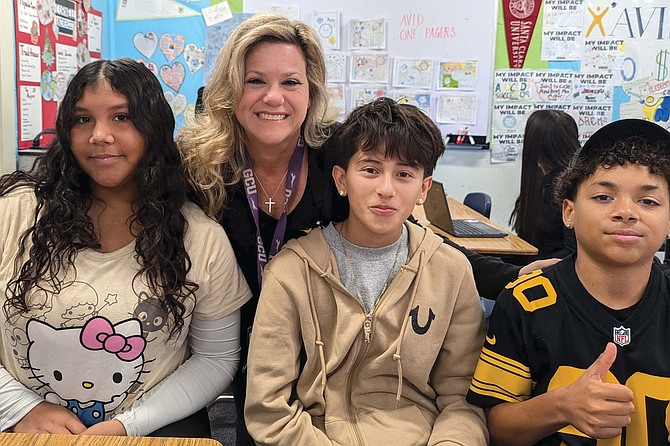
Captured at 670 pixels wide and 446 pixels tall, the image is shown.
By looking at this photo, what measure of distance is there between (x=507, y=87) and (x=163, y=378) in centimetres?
380

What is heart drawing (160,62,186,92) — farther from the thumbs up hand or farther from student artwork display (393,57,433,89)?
the thumbs up hand

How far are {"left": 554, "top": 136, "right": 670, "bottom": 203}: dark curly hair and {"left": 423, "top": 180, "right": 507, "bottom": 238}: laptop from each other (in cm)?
156

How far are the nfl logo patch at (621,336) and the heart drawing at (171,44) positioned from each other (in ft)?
13.1

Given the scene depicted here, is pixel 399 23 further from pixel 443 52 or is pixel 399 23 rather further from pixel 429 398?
pixel 429 398

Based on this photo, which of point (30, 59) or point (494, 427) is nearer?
point (494, 427)

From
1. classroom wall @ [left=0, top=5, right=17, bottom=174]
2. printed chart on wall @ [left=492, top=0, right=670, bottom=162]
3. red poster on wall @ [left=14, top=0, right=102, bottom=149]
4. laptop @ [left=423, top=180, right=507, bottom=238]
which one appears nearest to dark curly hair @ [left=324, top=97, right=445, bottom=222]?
laptop @ [left=423, top=180, right=507, bottom=238]

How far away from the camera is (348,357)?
142cm

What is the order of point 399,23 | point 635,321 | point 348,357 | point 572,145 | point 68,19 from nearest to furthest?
point 635,321, point 348,357, point 572,145, point 68,19, point 399,23

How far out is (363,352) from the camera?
1420 millimetres

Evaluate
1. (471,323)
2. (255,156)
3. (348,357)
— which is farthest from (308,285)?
(255,156)

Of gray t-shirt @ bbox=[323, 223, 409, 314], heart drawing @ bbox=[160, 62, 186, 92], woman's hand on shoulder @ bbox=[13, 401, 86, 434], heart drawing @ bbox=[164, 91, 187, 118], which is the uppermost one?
heart drawing @ bbox=[160, 62, 186, 92]

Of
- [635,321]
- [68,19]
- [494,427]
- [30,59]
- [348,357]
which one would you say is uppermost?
[68,19]

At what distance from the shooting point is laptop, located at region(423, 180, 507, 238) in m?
2.97

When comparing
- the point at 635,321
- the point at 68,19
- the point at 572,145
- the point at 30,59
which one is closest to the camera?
the point at 635,321
